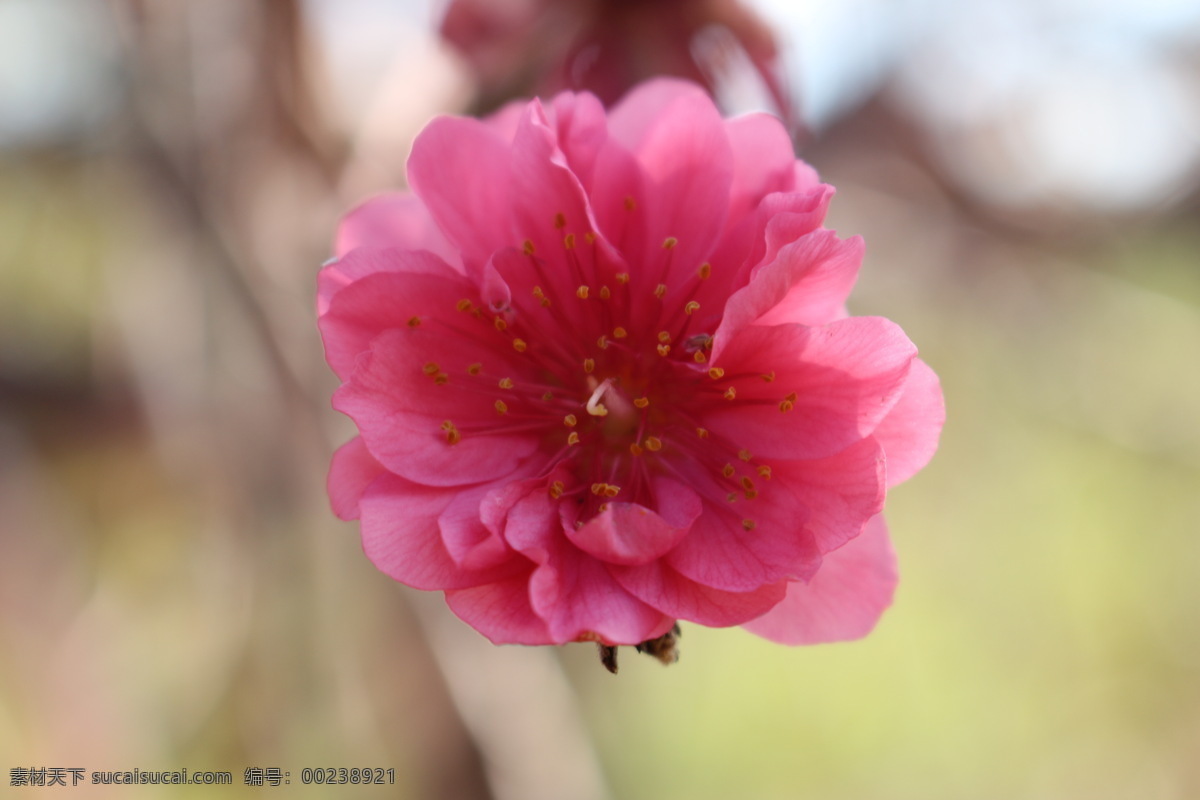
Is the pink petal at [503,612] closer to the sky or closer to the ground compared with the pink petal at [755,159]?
closer to the ground

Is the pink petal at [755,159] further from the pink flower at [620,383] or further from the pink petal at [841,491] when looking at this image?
the pink petal at [841,491]

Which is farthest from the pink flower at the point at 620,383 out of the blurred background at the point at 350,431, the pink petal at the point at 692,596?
the blurred background at the point at 350,431

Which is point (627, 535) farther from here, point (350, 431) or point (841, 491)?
point (350, 431)

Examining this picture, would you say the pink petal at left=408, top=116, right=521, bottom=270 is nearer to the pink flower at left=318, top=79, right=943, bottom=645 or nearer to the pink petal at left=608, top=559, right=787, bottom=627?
the pink flower at left=318, top=79, right=943, bottom=645

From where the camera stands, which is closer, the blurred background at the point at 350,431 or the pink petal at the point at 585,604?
the pink petal at the point at 585,604

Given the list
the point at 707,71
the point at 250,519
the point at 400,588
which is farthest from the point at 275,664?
the point at 707,71
